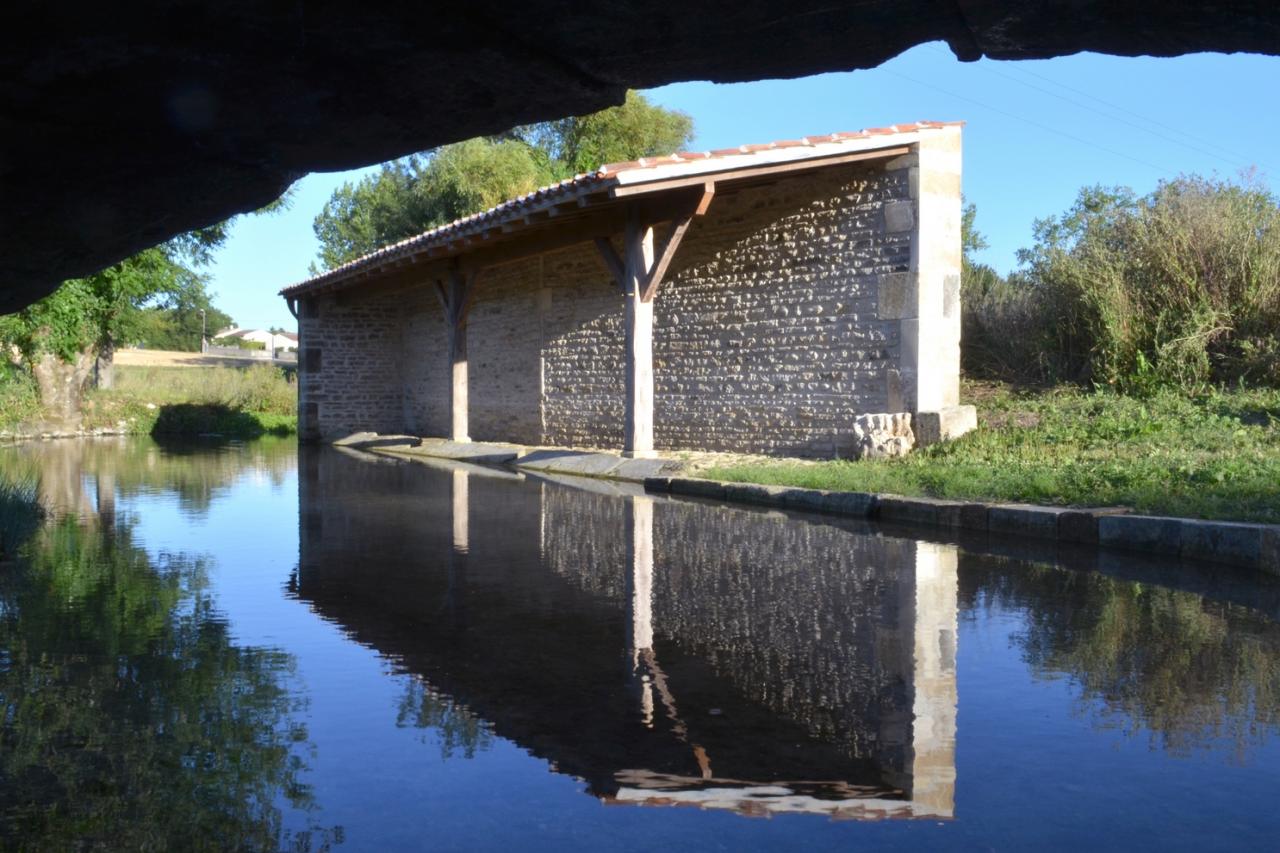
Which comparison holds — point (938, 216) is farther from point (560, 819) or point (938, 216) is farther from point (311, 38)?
point (311, 38)

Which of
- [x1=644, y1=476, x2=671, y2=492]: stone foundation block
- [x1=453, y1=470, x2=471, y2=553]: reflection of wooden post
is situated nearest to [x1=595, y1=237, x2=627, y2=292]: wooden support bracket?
[x1=644, y1=476, x2=671, y2=492]: stone foundation block

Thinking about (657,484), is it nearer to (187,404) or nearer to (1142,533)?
(1142,533)

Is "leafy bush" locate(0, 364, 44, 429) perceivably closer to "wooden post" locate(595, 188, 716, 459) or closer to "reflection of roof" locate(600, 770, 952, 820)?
"wooden post" locate(595, 188, 716, 459)

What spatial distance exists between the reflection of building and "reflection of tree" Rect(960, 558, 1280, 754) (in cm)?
44

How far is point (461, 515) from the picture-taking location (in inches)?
419

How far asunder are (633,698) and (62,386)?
1041 inches

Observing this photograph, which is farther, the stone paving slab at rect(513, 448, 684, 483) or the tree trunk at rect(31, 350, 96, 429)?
the tree trunk at rect(31, 350, 96, 429)

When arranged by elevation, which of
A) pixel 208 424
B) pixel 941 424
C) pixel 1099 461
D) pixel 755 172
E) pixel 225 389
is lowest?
pixel 208 424

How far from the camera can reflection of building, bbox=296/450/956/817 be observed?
3562 millimetres

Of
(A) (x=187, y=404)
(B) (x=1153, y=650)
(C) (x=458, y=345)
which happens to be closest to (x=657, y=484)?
(C) (x=458, y=345)

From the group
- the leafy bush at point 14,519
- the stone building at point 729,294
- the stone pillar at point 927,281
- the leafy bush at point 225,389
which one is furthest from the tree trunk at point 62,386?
the stone pillar at point 927,281

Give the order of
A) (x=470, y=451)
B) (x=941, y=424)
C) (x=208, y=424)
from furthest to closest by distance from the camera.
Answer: (x=208, y=424), (x=470, y=451), (x=941, y=424)

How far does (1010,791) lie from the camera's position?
131 inches

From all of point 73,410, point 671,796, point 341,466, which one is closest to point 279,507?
point 341,466
